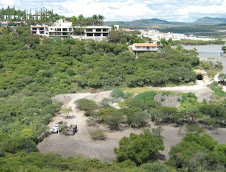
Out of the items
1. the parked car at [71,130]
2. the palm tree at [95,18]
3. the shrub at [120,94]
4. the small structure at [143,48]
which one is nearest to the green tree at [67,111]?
the parked car at [71,130]

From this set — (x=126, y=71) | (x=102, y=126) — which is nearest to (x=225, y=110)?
(x=102, y=126)

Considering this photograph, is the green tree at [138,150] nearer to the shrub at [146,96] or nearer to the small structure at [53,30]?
the shrub at [146,96]

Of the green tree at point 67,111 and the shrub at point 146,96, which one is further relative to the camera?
the shrub at point 146,96

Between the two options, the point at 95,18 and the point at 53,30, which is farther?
the point at 95,18

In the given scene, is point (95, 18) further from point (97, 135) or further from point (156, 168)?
point (156, 168)

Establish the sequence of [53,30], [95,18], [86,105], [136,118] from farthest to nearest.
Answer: [95,18], [53,30], [86,105], [136,118]

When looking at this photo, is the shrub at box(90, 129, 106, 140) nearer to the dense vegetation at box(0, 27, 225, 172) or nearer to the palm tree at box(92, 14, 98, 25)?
the dense vegetation at box(0, 27, 225, 172)

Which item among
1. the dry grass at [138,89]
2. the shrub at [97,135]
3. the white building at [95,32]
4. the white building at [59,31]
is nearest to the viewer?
→ the shrub at [97,135]

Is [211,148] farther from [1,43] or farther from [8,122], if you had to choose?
[1,43]

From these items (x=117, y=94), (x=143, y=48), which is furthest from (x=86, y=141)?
(x=143, y=48)

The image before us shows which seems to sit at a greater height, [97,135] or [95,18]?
[95,18]

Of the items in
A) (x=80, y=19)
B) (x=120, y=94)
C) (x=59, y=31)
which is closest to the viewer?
(x=120, y=94)

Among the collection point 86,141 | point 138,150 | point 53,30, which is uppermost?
point 53,30

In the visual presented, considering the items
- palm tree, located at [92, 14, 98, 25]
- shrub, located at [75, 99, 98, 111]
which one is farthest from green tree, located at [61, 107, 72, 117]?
palm tree, located at [92, 14, 98, 25]
